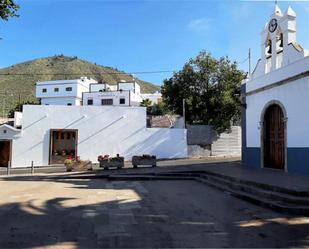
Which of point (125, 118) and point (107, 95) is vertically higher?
point (107, 95)

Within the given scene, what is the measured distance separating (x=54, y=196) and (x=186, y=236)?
593 centimetres

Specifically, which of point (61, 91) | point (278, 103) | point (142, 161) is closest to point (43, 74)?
point (61, 91)

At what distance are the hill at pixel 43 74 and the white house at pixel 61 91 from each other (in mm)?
13938

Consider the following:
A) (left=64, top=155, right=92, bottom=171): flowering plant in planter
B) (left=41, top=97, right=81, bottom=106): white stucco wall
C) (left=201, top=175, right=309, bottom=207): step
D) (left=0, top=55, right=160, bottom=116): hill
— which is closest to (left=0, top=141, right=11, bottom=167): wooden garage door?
(left=64, top=155, right=92, bottom=171): flowering plant in planter

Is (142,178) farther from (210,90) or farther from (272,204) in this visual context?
(210,90)

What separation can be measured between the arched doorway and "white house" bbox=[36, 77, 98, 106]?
160 ft

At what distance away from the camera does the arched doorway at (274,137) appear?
54.9 ft

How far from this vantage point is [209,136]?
2988 centimetres

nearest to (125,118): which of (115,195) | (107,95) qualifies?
(115,195)

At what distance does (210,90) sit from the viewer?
3067cm

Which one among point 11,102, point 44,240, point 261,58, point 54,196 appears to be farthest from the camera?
point 11,102

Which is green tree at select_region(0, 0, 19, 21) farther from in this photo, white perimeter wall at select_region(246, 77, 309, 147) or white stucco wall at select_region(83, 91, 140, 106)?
white stucco wall at select_region(83, 91, 140, 106)

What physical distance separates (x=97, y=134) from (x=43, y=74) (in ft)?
258

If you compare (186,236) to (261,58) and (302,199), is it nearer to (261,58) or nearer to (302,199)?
(302,199)
